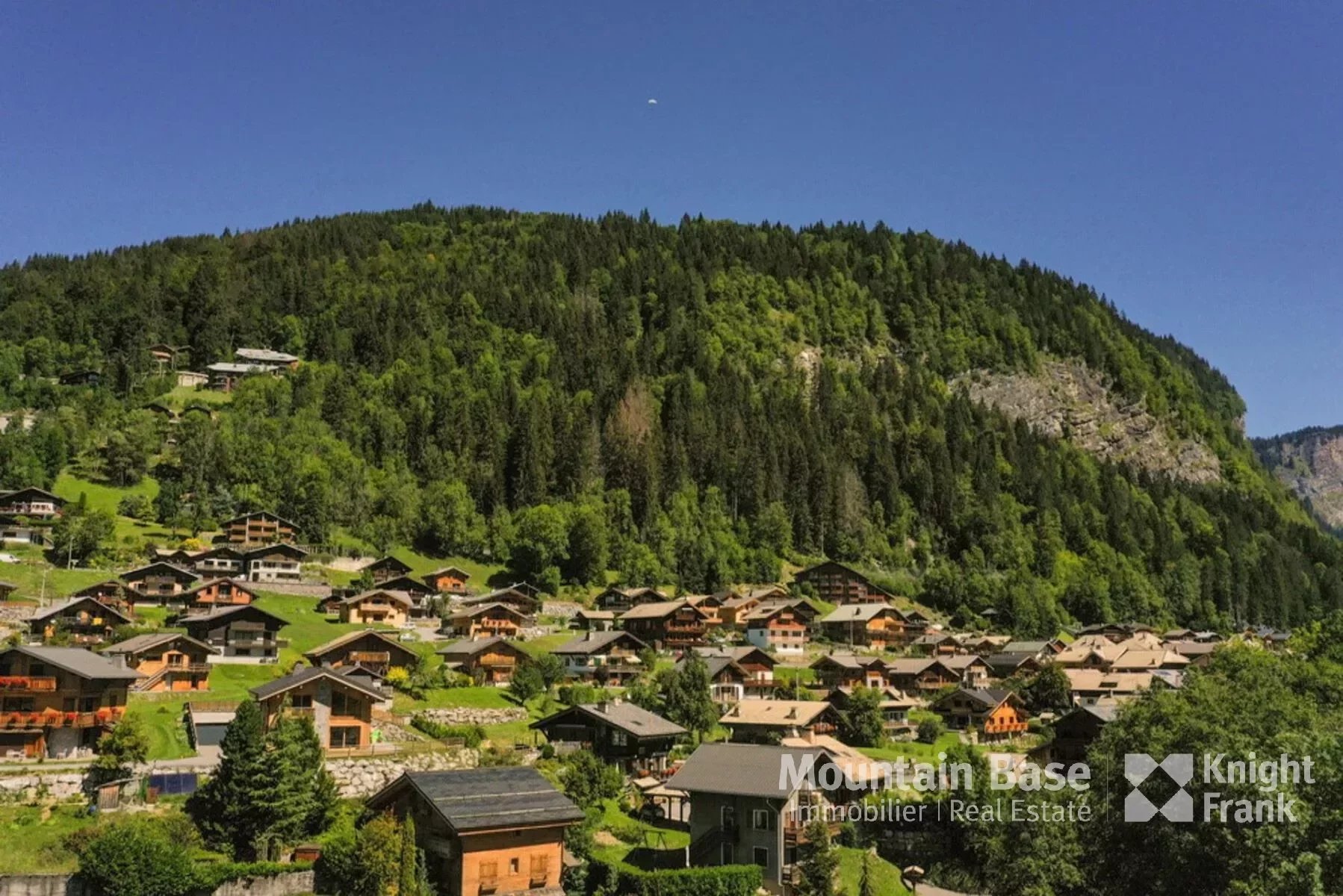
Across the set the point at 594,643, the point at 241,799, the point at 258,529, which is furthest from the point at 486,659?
the point at 258,529

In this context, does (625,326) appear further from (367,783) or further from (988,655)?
(367,783)

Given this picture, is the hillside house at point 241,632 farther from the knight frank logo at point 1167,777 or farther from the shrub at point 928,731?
the knight frank logo at point 1167,777

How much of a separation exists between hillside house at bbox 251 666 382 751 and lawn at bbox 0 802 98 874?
10.2 meters

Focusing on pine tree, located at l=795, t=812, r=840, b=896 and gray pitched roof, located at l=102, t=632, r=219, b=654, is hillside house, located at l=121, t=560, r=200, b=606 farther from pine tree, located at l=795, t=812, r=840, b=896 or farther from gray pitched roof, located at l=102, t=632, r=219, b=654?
pine tree, located at l=795, t=812, r=840, b=896

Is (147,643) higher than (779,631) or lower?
lower

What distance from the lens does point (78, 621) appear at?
64375 millimetres

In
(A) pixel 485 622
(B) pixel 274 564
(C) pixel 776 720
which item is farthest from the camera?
(B) pixel 274 564

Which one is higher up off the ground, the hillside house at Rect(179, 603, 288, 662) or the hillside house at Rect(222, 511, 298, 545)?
the hillside house at Rect(222, 511, 298, 545)

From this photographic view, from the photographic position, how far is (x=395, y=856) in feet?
119

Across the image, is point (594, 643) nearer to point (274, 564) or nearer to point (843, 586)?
point (274, 564)

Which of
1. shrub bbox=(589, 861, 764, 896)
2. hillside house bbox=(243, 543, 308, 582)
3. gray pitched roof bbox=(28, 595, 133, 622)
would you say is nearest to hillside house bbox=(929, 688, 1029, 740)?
shrub bbox=(589, 861, 764, 896)

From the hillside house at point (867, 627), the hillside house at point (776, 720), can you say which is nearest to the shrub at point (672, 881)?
the hillside house at point (776, 720)

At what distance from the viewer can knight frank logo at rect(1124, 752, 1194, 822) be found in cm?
Result: 4016

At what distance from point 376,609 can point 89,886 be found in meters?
50.0
